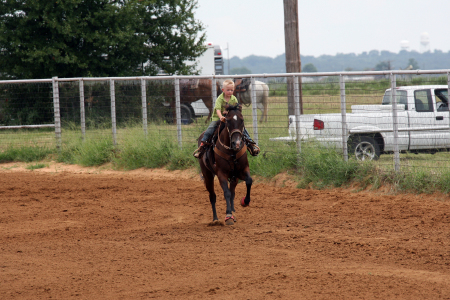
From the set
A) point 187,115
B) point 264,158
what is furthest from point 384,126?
point 187,115

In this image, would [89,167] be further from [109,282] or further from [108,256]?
[109,282]

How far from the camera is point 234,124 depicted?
25.2ft

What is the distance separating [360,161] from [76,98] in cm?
964

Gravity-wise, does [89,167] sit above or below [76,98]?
below

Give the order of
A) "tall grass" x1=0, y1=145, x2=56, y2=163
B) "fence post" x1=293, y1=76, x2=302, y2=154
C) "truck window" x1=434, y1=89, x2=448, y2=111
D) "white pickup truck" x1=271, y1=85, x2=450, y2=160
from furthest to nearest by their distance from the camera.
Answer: "tall grass" x1=0, y1=145, x2=56, y2=163 → "truck window" x1=434, y1=89, x2=448, y2=111 → "fence post" x1=293, y1=76, x2=302, y2=154 → "white pickup truck" x1=271, y1=85, x2=450, y2=160

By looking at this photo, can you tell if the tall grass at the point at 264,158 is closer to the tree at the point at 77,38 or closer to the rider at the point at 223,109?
the rider at the point at 223,109

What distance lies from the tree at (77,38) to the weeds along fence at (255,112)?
18.8 ft

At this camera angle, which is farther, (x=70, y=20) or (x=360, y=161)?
(x=70, y=20)

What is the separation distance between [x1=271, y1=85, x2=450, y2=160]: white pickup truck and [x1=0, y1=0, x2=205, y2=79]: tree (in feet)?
44.4

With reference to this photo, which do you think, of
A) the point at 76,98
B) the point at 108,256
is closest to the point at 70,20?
the point at 76,98

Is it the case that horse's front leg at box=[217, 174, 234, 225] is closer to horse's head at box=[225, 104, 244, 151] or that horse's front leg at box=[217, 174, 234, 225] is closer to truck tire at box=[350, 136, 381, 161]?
horse's head at box=[225, 104, 244, 151]

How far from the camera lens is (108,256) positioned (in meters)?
6.68

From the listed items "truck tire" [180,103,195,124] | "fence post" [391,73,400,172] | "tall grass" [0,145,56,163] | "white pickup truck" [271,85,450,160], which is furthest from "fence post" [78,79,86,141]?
"fence post" [391,73,400,172]

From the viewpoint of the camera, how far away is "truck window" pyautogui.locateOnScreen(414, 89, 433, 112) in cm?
1221
